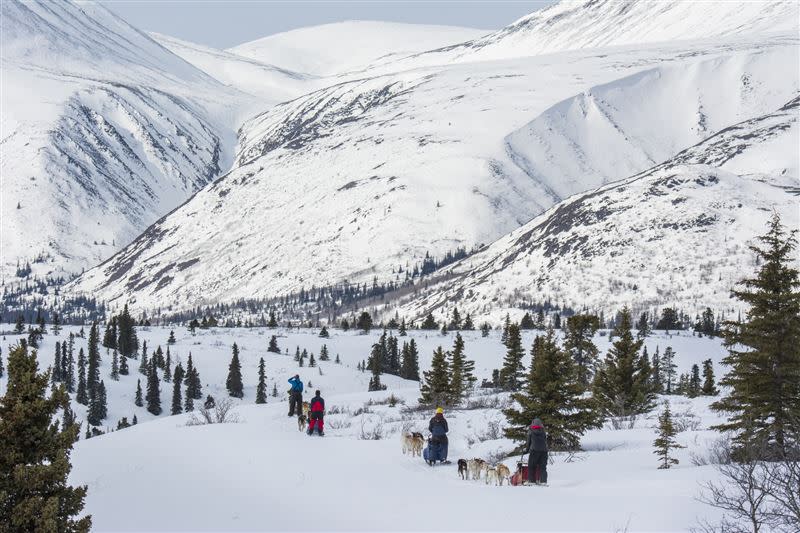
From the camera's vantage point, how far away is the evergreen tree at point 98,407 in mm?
96375

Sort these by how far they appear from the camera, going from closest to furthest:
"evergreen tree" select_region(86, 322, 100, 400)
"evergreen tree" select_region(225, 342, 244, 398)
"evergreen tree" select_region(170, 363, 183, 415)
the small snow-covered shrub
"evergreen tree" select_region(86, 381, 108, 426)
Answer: the small snow-covered shrub < "evergreen tree" select_region(86, 381, 108, 426) < "evergreen tree" select_region(86, 322, 100, 400) < "evergreen tree" select_region(170, 363, 183, 415) < "evergreen tree" select_region(225, 342, 244, 398)

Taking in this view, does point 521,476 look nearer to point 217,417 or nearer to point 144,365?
point 217,417

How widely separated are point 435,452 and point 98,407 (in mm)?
82515

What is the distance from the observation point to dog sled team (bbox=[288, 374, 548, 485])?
21.4 m

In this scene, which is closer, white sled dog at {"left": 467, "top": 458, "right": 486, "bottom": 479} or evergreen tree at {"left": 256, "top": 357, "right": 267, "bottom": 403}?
white sled dog at {"left": 467, "top": 458, "right": 486, "bottom": 479}

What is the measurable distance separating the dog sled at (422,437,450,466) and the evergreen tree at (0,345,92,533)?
501 inches

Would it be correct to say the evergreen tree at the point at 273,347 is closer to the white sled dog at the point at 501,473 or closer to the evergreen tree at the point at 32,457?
the white sled dog at the point at 501,473

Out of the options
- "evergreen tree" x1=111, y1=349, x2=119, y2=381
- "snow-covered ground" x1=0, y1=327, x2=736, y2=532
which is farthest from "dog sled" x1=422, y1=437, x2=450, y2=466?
"evergreen tree" x1=111, y1=349, x2=119, y2=381

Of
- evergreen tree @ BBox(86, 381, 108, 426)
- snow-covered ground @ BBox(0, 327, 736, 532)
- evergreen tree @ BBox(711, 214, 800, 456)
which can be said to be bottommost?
evergreen tree @ BBox(86, 381, 108, 426)

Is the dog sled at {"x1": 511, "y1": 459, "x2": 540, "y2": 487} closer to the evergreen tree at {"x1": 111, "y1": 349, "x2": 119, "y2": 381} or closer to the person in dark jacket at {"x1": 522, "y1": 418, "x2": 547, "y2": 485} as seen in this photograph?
the person in dark jacket at {"x1": 522, "y1": 418, "x2": 547, "y2": 485}

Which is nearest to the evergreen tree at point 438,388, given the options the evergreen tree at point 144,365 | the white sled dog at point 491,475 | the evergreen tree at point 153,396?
the white sled dog at point 491,475

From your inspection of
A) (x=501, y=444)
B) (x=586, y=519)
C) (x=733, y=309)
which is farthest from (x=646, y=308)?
(x=586, y=519)

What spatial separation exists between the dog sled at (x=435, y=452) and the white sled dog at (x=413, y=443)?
45 cm

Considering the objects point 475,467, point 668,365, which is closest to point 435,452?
point 475,467
